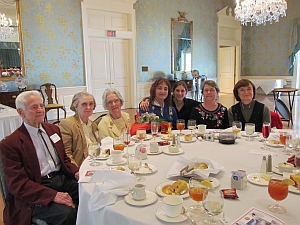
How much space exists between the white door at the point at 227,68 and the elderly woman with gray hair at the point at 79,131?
11.1 meters

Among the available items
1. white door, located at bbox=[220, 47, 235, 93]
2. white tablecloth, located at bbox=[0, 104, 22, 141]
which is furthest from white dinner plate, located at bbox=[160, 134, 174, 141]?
white door, located at bbox=[220, 47, 235, 93]

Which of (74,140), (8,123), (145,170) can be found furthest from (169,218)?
Answer: (8,123)

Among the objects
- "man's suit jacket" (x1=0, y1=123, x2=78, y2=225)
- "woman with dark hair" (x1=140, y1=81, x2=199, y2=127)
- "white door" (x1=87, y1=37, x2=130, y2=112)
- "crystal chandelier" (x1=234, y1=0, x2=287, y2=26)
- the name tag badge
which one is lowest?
"man's suit jacket" (x1=0, y1=123, x2=78, y2=225)

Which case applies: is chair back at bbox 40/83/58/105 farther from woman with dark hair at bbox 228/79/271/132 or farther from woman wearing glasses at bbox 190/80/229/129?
woman with dark hair at bbox 228/79/271/132

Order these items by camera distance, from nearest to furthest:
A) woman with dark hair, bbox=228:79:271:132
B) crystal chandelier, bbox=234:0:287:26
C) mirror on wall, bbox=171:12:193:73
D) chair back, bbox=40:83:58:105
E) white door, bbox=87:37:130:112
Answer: woman with dark hair, bbox=228:79:271:132 < chair back, bbox=40:83:58:105 < crystal chandelier, bbox=234:0:287:26 < white door, bbox=87:37:130:112 < mirror on wall, bbox=171:12:193:73

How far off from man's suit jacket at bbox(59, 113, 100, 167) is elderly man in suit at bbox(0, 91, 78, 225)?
31cm

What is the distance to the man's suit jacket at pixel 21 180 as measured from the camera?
165 cm

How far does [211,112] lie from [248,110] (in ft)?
1.35

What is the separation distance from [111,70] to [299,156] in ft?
23.4

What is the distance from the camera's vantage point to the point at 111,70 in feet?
27.0

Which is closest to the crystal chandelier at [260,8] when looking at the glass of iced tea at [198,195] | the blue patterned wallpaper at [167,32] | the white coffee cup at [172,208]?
the blue patterned wallpaper at [167,32]

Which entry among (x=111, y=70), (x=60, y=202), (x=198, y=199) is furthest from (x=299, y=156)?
(x=111, y=70)

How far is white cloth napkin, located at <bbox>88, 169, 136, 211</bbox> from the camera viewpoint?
1.27 m

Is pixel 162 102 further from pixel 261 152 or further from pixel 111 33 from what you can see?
pixel 111 33
